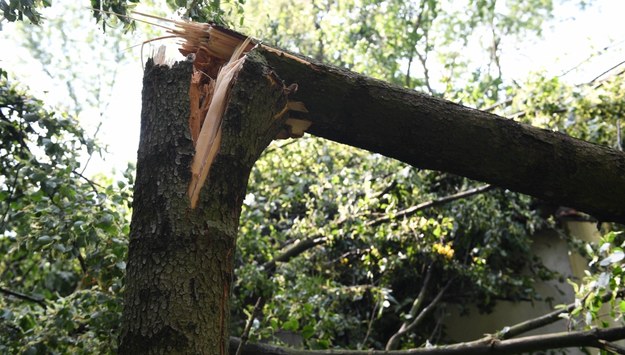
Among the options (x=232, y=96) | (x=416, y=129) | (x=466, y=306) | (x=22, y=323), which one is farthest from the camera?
(x=466, y=306)

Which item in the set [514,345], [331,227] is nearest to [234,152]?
[514,345]

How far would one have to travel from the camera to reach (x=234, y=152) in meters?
1.29

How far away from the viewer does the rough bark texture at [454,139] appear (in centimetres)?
156

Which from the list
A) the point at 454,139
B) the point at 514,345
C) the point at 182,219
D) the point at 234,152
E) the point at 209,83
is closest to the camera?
the point at 182,219

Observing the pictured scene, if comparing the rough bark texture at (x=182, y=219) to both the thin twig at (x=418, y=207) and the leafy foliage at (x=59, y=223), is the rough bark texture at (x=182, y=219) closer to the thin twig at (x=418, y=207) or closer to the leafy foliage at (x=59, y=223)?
the leafy foliage at (x=59, y=223)

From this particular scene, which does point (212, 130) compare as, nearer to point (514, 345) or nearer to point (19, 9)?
point (19, 9)

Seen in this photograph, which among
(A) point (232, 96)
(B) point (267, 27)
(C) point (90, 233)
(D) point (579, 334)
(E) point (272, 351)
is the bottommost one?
(E) point (272, 351)

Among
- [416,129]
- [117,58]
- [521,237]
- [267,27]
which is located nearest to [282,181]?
[267,27]

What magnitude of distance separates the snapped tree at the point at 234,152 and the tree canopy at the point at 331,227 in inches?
23.2

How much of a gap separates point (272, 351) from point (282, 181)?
80.6 inches

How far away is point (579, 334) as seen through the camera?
245 centimetres

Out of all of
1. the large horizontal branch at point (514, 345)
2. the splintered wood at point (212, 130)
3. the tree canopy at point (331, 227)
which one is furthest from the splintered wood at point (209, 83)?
the large horizontal branch at point (514, 345)

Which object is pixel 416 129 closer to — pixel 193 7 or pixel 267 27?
pixel 193 7

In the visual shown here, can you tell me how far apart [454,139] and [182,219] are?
80cm
